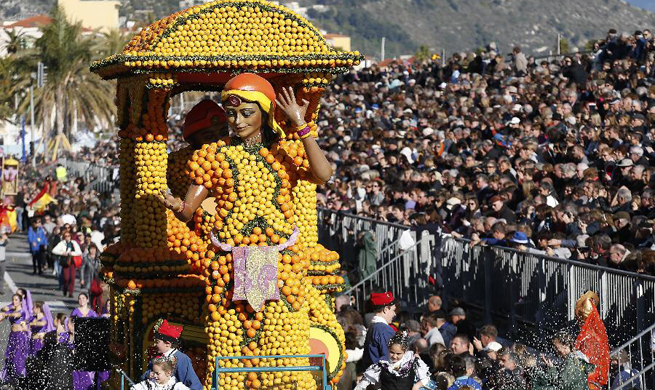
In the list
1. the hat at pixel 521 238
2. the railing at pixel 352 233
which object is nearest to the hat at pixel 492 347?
the hat at pixel 521 238

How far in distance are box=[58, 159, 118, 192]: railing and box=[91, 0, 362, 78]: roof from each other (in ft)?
85.8

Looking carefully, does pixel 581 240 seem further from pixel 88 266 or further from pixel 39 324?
pixel 88 266

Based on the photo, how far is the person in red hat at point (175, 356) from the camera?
831cm

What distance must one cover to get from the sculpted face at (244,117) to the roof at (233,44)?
3.67 ft

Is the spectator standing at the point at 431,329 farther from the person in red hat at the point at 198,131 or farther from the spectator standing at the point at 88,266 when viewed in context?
the spectator standing at the point at 88,266

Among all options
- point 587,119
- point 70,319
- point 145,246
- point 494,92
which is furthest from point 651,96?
point 145,246

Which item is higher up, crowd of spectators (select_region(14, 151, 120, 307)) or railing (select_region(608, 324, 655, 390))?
A: railing (select_region(608, 324, 655, 390))

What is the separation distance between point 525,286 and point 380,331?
2856mm

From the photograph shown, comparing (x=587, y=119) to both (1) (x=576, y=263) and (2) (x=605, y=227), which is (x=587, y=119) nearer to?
(2) (x=605, y=227)

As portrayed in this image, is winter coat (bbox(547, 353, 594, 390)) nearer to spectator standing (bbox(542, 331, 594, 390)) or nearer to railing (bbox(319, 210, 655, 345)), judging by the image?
spectator standing (bbox(542, 331, 594, 390))

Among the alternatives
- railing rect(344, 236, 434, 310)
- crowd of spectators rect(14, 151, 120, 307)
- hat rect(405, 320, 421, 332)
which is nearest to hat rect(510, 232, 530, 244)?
hat rect(405, 320, 421, 332)

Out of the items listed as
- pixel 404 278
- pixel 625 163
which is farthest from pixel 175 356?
pixel 404 278

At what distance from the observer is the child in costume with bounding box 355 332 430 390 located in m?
9.41

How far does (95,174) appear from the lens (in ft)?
142
